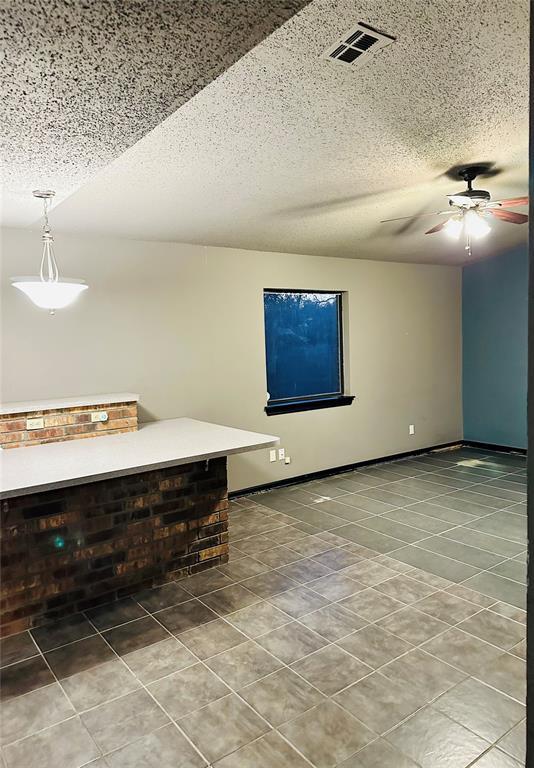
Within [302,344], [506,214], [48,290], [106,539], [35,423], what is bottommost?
A: [106,539]

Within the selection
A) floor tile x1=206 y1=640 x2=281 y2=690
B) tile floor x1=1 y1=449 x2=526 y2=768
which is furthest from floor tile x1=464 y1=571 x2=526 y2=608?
floor tile x1=206 y1=640 x2=281 y2=690

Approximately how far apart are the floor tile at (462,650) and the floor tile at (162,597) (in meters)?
1.40

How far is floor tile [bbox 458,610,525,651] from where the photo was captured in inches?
102

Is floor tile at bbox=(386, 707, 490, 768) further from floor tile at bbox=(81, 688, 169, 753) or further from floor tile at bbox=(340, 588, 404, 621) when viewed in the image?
floor tile at bbox=(81, 688, 169, 753)

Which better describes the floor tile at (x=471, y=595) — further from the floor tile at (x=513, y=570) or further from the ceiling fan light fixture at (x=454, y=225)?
the ceiling fan light fixture at (x=454, y=225)

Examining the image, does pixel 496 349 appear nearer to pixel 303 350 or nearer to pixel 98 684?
pixel 303 350

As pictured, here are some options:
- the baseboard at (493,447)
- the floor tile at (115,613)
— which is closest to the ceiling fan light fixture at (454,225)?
the floor tile at (115,613)

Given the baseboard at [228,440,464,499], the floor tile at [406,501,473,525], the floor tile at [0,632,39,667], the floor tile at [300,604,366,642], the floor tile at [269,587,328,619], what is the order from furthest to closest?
the baseboard at [228,440,464,499], the floor tile at [406,501,473,525], the floor tile at [269,587,328,619], the floor tile at [300,604,366,642], the floor tile at [0,632,39,667]

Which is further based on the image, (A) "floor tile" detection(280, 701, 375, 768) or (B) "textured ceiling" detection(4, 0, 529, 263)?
(A) "floor tile" detection(280, 701, 375, 768)

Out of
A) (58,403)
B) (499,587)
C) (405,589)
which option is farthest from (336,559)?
(58,403)

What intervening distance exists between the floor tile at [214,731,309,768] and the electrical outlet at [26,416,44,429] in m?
2.24

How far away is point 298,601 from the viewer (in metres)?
3.04

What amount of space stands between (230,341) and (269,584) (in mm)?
2418

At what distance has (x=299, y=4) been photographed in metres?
1.14
